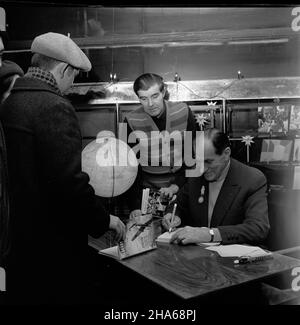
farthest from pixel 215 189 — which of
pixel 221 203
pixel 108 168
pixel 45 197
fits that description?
pixel 45 197

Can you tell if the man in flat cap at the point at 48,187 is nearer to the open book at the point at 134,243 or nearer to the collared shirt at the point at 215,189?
the open book at the point at 134,243

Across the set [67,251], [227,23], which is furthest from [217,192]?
[227,23]

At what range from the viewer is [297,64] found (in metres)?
5.53

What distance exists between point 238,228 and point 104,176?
45.7 inches

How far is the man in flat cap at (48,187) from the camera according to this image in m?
1.56

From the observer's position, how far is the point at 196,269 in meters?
1.69

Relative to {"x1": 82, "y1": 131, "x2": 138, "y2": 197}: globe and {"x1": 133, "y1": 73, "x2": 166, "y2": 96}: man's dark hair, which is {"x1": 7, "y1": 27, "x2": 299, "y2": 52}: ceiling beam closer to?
{"x1": 133, "y1": 73, "x2": 166, "y2": 96}: man's dark hair

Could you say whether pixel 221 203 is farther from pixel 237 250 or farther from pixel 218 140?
pixel 237 250

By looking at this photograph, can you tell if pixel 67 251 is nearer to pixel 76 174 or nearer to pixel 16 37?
pixel 76 174

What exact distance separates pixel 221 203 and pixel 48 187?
123 centimetres

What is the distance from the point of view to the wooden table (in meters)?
1.50

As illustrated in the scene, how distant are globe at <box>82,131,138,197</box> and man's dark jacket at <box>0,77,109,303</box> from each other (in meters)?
1.15

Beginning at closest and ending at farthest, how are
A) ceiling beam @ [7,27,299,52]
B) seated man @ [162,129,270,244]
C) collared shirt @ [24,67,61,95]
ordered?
collared shirt @ [24,67,61,95]
seated man @ [162,129,270,244]
ceiling beam @ [7,27,299,52]

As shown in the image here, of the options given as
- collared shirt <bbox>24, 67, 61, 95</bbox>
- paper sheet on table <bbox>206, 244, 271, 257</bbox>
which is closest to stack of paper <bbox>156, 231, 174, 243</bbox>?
paper sheet on table <bbox>206, 244, 271, 257</bbox>
